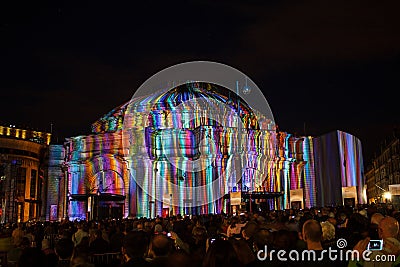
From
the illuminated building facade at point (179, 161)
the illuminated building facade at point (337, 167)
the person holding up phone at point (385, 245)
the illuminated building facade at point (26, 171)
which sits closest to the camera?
the person holding up phone at point (385, 245)

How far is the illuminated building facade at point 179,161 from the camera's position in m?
66.1

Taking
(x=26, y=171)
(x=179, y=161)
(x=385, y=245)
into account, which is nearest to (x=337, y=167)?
(x=179, y=161)

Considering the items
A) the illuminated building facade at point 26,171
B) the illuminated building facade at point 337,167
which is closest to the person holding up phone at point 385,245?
the illuminated building facade at point 337,167

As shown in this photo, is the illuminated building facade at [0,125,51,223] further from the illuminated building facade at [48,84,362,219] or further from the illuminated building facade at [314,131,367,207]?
the illuminated building facade at [314,131,367,207]

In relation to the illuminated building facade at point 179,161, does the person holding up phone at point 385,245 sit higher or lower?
lower

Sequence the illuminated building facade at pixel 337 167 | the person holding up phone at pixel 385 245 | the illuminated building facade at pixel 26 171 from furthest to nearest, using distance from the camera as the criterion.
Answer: the illuminated building facade at pixel 26 171
the illuminated building facade at pixel 337 167
the person holding up phone at pixel 385 245

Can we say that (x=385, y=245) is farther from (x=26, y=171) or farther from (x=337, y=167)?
(x=26, y=171)

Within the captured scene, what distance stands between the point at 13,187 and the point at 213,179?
99.8 ft

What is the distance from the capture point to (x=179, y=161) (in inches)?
2648

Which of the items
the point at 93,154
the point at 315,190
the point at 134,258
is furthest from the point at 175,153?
the point at 134,258

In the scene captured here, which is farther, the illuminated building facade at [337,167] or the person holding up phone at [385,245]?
the illuminated building facade at [337,167]

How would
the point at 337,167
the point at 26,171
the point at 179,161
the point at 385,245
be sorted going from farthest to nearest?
the point at 26,171, the point at 337,167, the point at 179,161, the point at 385,245

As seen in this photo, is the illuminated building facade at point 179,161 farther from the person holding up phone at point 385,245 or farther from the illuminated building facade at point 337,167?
the person holding up phone at point 385,245

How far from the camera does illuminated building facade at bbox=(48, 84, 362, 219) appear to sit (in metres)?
66.1
